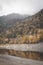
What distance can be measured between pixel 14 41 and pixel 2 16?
20.6m

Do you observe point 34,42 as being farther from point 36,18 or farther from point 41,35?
point 36,18

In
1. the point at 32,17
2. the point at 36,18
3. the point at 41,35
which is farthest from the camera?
the point at 32,17

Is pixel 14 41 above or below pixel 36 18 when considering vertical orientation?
below

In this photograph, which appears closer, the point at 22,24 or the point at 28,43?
the point at 28,43

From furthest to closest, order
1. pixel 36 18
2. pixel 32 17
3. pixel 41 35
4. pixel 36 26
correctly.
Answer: pixel 32 17 → pixel 36 18 → pixel 36 26 → pixel 41 35

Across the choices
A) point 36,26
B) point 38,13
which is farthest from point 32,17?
point 36,26

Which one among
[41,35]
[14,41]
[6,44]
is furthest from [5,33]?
[41,35]

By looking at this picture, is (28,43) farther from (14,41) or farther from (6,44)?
(6,44)

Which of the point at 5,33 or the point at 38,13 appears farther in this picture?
the point at 5,33

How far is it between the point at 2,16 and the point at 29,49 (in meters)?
27.0

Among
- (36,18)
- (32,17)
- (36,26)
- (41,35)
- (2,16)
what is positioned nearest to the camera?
(41,35)

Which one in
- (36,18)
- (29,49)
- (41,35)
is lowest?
(29,49)

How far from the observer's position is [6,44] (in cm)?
6419

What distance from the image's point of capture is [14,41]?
58.9m
